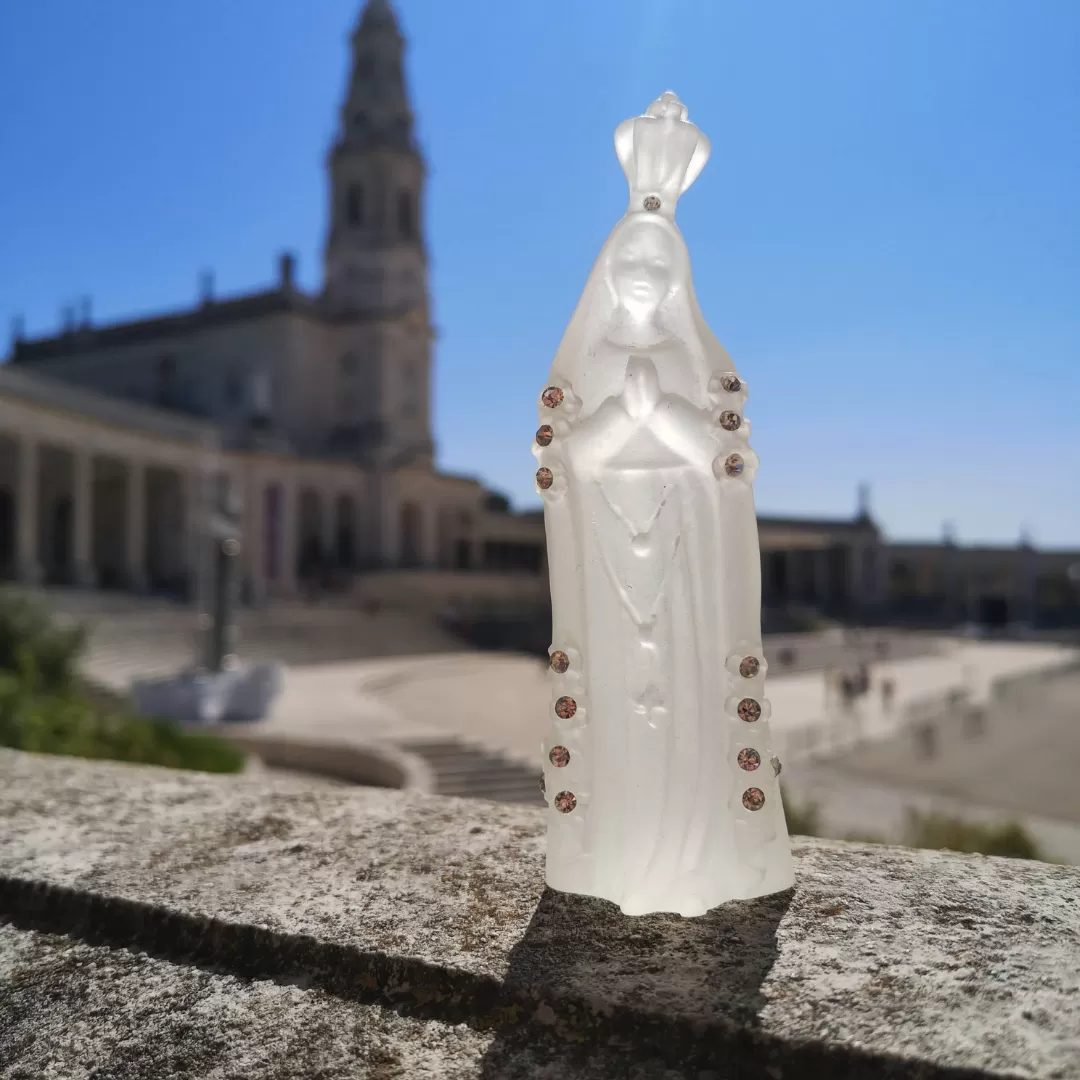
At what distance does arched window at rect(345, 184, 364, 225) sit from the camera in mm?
50938

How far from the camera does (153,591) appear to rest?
34.8m

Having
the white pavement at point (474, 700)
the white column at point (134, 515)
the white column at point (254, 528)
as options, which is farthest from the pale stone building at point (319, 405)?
the white pavement at point (474, 700)

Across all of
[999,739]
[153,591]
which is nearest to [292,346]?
[153,591]

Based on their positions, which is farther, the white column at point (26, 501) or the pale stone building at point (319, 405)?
the pale stone building at point (319, 405)

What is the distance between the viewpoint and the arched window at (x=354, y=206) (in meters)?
50.9

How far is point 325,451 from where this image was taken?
4900 centimetres

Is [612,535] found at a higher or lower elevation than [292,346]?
lower

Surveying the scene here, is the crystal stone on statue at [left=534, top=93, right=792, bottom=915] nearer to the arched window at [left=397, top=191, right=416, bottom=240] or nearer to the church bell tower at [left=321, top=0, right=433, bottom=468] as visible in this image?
the church bell tower at [left=321, top=0, right=433, bottom=468]

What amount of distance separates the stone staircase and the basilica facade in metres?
20.8

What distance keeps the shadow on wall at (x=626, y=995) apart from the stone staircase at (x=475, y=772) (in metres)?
10.1

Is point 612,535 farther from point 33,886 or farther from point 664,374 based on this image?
point 33,886

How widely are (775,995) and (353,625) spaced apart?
106 feet

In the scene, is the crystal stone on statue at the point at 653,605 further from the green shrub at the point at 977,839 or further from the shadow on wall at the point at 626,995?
the green shrub at the point at 977,839

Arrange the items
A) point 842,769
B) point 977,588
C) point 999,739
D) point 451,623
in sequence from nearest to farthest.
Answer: point 842,769 < point 999,739 < point 451,623 < point 977,588
